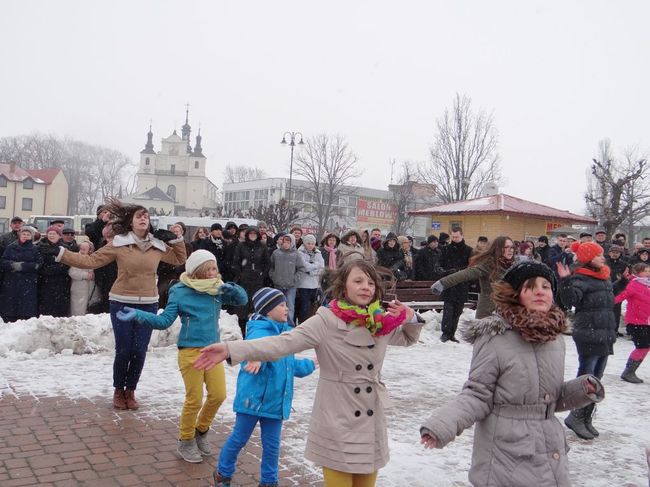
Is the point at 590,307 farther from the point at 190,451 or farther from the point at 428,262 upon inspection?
the point at 428,262

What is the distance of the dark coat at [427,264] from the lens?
531 inches

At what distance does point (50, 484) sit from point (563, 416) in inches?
199

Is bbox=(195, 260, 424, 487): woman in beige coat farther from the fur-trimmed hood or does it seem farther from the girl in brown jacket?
the girl in brown jacket

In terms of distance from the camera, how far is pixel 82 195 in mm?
90875

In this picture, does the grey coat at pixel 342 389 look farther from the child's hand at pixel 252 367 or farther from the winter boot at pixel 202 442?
the winter boot at pixel 202 442

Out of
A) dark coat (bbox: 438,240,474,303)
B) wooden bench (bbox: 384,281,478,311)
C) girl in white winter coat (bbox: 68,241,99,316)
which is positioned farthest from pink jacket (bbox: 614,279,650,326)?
girl in white winter coat (bbox: 68,241,99,316)

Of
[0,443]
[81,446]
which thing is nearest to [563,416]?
[81,446]

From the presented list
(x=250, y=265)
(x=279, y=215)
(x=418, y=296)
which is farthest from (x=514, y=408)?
(x=279, y=215)

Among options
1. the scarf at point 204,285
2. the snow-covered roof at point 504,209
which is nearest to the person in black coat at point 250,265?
the scarf at point 204,285

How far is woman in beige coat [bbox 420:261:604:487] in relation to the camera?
295 cm

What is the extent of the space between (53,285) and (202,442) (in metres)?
5.91

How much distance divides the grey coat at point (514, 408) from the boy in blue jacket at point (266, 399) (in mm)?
1429

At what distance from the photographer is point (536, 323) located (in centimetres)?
305

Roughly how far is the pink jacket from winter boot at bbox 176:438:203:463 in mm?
5976
